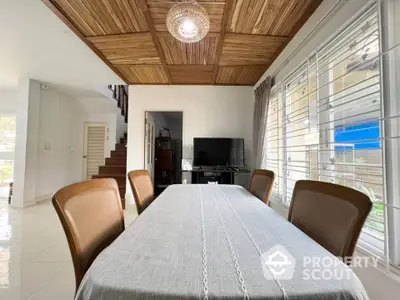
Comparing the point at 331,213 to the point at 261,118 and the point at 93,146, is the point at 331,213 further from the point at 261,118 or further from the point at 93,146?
the point at 93,146

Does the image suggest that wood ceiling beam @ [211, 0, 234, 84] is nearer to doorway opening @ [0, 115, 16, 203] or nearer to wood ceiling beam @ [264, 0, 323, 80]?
wood ceiling beam @ [264, 0, 323, 80]

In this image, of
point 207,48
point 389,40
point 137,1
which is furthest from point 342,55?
point 137,1

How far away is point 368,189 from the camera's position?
1.35 m

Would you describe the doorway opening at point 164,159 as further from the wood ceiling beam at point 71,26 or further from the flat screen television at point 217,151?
the wood ceiling beam at point 71,26

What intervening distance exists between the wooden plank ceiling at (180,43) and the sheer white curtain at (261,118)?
13.2 inches

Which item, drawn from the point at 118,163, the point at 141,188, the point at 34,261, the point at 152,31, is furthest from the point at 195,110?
the point at 34,261

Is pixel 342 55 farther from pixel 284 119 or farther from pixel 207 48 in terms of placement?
pixel 207 48

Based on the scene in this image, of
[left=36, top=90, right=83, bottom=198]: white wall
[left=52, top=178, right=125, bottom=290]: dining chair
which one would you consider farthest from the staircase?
[left=52, top=178, right=125, bottom=290]: dining chair

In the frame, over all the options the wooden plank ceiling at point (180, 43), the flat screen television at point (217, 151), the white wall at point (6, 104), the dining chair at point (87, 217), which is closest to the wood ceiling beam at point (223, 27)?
the wooden plank ceiling at point (180, 43)

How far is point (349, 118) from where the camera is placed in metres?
1.51

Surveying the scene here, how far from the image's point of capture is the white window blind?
1.24 metres

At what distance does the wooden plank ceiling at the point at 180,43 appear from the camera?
1906 mm

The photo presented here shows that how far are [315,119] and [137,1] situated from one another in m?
1.94

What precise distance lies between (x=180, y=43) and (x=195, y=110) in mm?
1663
